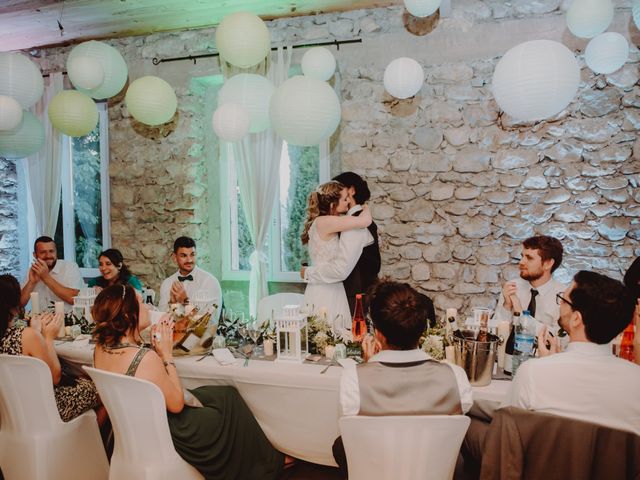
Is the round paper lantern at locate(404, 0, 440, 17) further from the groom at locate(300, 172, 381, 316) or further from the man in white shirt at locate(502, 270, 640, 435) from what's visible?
the man in white shirt at locate(502, 270, 640, 435)

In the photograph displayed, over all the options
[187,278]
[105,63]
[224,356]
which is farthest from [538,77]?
[105,63]

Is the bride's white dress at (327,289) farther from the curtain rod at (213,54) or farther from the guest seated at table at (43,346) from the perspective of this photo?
the curtain rod at (213,54)

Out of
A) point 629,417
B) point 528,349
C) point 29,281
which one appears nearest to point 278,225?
point 29,281

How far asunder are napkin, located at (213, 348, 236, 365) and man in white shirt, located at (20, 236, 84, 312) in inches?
80.9

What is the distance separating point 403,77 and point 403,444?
2.75 metres

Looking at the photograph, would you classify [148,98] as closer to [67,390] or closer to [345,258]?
[345,258]

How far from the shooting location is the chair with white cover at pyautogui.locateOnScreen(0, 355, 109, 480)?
2326 mm

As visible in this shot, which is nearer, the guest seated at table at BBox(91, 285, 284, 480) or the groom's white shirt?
the guest seated at table at BBox(91, 285, 284, 480)

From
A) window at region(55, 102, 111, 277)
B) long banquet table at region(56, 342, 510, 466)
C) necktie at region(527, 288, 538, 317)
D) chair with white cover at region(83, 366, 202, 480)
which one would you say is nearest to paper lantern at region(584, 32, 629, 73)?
necktie at region(527, 288, 538, 317)

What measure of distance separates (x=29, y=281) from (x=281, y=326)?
269 centimetres

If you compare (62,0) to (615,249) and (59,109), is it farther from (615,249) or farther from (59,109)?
(615,249)

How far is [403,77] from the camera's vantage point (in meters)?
3.63

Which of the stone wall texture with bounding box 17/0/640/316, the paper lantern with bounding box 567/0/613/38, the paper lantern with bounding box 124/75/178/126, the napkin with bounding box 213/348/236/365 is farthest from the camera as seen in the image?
the paper lantern with bounding box 124/75/178/126

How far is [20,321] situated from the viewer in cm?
313
